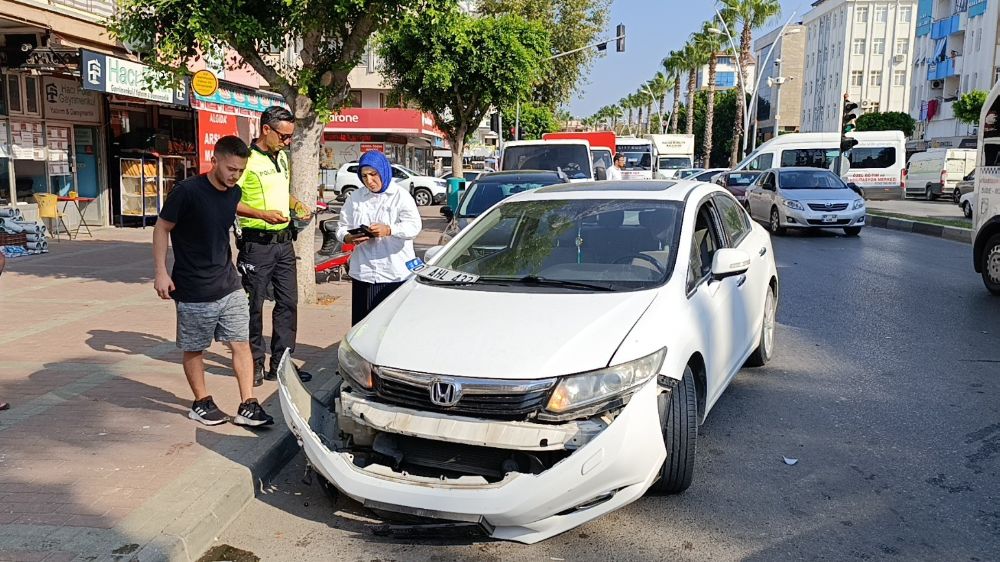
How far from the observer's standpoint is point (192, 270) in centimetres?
484

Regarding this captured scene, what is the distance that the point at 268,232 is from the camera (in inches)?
233

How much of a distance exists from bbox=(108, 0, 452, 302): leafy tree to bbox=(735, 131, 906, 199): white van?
2169 centimetres

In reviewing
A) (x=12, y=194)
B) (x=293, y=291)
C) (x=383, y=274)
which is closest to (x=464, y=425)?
(x=383, y=274)

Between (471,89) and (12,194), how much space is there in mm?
14079

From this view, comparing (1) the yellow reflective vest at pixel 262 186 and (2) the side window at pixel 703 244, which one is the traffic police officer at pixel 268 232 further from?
(2) the side window at pixel 703 244

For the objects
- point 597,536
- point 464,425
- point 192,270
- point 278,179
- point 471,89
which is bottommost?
point 597,536

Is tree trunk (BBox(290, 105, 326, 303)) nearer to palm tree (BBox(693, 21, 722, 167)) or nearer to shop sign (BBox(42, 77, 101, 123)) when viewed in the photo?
shop sign (BBox(42, 77, 101, 123))

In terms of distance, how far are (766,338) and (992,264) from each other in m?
4.86

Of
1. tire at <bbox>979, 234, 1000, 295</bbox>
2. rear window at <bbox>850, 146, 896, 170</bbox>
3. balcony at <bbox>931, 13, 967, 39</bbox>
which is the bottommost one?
tire at <bbox>979, 234, 1000, 295</bbox>

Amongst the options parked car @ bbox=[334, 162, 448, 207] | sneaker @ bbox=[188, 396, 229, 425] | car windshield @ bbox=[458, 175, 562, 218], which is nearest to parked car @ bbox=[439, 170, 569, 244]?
car windshield @ bbox=[458, 175, 562, 218]

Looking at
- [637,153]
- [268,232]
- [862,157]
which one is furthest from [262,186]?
[862,157]

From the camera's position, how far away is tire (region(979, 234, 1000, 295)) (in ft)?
32.3

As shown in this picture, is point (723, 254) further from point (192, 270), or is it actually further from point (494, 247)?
point (192, 270)

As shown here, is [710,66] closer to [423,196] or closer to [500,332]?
[423,196]
